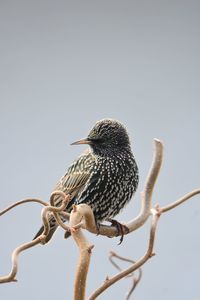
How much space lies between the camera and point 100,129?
136 centimetres

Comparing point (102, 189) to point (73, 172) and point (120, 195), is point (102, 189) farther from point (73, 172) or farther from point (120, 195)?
point (73, 172)

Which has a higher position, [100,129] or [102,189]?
[100,129]

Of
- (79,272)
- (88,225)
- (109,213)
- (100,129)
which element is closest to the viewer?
(79,272)

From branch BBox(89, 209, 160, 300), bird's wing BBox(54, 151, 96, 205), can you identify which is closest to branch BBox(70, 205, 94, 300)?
branch BBox(89, 209, 160, 300)

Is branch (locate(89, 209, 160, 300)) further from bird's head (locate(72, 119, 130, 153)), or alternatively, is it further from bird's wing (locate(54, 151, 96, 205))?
bird's wing (locate(54, 151, 96, 205))

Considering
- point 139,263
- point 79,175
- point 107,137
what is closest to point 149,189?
point 139,263

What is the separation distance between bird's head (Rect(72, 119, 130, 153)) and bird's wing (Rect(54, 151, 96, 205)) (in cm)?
6

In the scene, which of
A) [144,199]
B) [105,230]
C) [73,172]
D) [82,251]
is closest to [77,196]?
[73,172]

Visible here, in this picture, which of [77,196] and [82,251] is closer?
[82,251]

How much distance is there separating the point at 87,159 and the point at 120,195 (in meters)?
0.16

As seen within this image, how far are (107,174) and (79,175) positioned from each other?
13cm

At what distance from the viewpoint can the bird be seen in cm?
139

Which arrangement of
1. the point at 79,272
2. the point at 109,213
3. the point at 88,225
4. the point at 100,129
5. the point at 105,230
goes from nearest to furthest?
the point at 79,272 < the point at 88,225 < the point at 105,230 < the point at 100,129 < the point at 109,213

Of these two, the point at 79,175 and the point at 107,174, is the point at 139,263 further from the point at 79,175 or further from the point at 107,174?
the point at 79,175
